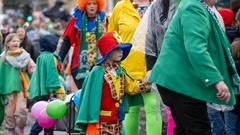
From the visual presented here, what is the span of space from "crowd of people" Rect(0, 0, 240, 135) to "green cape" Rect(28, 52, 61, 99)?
0.05 feet

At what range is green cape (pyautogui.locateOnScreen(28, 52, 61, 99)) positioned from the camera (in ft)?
35.5

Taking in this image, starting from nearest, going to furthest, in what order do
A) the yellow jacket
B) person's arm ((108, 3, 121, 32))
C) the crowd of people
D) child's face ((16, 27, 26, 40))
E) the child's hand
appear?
the crowd of people
the child's hand
the yellow jacket
person's arm ((108, 3, 121, 32))
child's face ((16, 27, 26, 40))

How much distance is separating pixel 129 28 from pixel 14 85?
3.20 metres

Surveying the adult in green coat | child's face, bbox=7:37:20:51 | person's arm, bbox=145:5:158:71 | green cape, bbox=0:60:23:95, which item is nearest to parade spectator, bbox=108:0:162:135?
person's arm, bbox=145:5:158:71

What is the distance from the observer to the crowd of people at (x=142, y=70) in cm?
618

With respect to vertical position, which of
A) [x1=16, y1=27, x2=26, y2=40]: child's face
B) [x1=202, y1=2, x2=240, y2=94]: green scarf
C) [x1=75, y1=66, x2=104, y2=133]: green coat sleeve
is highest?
[x1=16, y1=27, x2=26, y2=40]: child's face

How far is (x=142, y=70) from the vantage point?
8500 mm

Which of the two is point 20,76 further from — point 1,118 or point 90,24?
point 90,24

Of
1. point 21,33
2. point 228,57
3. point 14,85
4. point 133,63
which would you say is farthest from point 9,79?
point 228,57

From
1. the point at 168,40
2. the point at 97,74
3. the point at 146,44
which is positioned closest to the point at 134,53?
the point at 146,44

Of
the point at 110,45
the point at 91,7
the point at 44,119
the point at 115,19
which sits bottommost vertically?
the point at 44,119

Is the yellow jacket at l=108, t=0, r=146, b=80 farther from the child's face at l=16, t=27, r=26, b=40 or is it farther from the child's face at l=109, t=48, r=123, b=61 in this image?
the child's face at l=16, t=27, r=26, b=40

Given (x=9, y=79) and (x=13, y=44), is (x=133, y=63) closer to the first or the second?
(x=9, y=79)

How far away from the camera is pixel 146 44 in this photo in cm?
798
